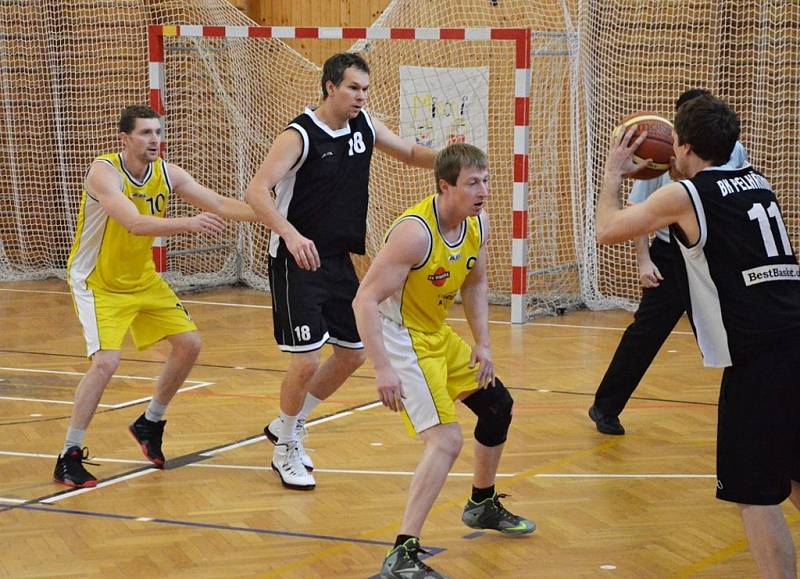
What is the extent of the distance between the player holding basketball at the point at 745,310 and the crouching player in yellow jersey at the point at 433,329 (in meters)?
0.91

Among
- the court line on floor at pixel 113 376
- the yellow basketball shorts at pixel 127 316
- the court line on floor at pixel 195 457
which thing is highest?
the yellow basketball shorts at pixel 127 316

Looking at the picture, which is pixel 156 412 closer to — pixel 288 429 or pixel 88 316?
pixel 88 316

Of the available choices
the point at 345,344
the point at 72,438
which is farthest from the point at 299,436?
the point at 72,438

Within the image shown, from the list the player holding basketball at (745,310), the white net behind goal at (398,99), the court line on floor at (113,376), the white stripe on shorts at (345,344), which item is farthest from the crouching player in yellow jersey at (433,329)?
the white net behind goal at (398,99)

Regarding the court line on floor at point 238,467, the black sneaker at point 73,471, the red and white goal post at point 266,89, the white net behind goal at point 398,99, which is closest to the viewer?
the black sneaker at point 73,471

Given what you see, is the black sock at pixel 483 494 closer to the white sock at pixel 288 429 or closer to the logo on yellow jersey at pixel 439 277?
the logo on yellow jersey at pixel 439 277

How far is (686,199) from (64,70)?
10.8 meters

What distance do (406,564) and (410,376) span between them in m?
0.68

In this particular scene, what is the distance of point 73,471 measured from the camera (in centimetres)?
576

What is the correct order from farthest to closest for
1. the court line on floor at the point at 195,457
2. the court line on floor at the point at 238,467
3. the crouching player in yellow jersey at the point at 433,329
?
the court line on floor at the point at 238,467 < the court line on floor at the point at 195,457 < the crouching player in yellow jersey at the point at 433,329

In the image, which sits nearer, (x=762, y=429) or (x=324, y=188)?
(x=762, y=429)

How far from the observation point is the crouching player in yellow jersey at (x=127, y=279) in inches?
228

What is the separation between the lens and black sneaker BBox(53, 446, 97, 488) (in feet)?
18.8

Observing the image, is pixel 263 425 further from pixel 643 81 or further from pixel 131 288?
pixel 643 81
